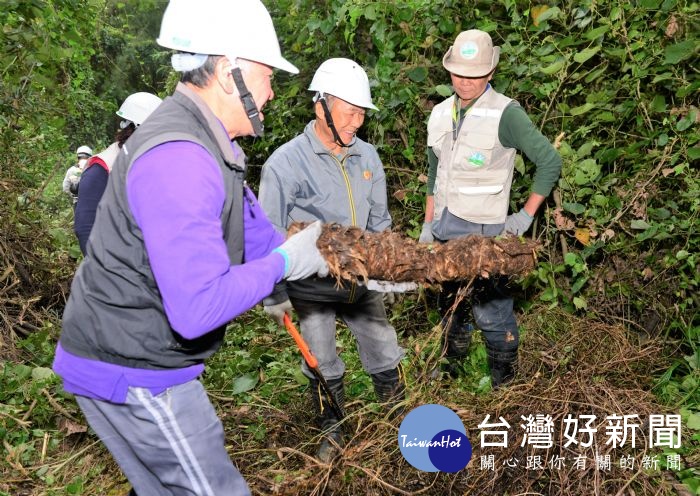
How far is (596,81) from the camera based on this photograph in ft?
11.3

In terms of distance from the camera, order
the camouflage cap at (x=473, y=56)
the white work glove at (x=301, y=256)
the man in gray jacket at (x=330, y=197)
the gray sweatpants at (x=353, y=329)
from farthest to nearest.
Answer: the camouflage cap at (x=473, y=56), the gray sweatpants at (x=353, y=329), the man in gray jacket at (x=330, y=197), the white work glove at (x=301, y=256)

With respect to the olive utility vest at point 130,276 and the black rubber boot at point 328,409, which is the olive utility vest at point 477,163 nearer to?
the black rubber boot at point 328,409

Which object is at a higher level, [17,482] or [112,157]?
[112,157]

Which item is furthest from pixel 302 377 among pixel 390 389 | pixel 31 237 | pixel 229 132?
pixel 31 237

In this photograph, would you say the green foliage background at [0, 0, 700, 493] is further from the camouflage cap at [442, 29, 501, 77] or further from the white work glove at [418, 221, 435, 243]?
the white work glove at [418, 221, 435, 243]

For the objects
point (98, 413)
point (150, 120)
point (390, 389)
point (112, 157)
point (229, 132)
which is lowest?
point (390, 389)

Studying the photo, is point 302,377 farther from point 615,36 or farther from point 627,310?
point 615,36

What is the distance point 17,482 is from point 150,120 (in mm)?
2630

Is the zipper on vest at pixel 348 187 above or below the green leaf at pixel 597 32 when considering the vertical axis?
below

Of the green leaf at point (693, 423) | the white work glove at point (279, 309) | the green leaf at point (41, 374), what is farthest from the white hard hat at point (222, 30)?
the green leaf at point (41, 374)

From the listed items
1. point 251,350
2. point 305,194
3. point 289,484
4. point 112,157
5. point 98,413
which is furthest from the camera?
point 251,350

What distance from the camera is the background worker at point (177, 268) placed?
144 centimetres

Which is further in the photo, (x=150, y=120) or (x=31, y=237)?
(x=31, y=237)

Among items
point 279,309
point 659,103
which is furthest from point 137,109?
point 659,103
